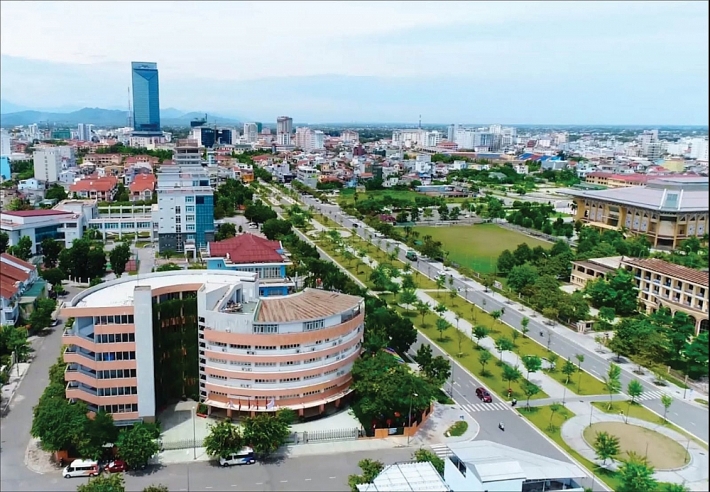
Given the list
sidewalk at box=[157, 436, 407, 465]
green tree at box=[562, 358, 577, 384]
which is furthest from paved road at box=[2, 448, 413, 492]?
green tree at box=[562, 358, 577, 384]

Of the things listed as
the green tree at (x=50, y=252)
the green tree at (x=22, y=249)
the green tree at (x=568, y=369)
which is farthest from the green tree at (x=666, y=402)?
the green tree at (x=22, y=249)

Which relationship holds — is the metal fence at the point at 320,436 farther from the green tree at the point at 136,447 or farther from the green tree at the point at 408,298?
the green tree at the point at 408,298

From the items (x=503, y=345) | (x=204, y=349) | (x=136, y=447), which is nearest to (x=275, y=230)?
(x=503, y=345)

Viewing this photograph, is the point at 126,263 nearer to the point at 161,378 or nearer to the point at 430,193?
the point at 161,378

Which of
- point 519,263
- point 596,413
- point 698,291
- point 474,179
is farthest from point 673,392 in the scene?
point 474,179

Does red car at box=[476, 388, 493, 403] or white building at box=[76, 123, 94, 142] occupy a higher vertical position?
white building at box=[76, 123, 94, 142]

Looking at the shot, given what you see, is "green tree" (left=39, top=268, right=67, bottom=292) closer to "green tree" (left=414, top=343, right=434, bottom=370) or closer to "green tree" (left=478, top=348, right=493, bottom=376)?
"green tree" (left=414, top=343, right=434, bottom=370)
